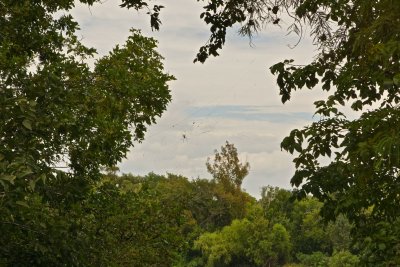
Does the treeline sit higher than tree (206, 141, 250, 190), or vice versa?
tree (206, 141, 250, 190)

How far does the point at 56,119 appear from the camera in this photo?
26.2 feet

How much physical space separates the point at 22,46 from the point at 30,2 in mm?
774

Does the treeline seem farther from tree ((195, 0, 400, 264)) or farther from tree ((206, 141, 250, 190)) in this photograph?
tree ((206, 141, 250, 190))

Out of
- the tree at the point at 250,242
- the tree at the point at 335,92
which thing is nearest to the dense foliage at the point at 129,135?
the tree at the point at 335,92

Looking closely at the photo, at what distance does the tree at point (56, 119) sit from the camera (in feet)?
21.6

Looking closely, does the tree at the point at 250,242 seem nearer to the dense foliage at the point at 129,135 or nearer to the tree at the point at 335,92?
the dense foliage at the point at 129,135

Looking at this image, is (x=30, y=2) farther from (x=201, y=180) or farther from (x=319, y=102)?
(x=201, y=180)

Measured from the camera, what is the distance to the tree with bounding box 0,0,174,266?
21.6 ft

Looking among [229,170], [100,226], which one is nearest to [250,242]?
[229,170]

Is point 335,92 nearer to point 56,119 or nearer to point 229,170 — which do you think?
point 56,119

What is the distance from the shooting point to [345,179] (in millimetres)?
8805

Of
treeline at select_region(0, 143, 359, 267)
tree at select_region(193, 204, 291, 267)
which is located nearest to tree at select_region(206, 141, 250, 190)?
tree at select_region(193, 204, 291, 267)

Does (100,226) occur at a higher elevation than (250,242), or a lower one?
lower

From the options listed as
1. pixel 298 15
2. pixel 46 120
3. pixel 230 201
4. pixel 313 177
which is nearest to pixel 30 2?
pixel 46 120
